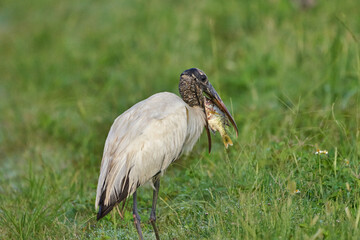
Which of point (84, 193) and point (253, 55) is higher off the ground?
point (253, 55)

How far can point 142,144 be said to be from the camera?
3.71m

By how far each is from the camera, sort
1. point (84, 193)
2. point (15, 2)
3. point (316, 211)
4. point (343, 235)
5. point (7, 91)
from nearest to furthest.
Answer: point (343, 235) → point (316, 211) → point (84, 193) → point (7, 91) → point (15, 2)

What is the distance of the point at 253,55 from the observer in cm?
709

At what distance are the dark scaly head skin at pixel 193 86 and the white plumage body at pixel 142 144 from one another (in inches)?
11.0

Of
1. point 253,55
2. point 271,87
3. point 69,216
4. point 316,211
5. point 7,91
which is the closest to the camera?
point 316,211

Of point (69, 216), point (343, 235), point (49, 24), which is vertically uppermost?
point (49, 24)

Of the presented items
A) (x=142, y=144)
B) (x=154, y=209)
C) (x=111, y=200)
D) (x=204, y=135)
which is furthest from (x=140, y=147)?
(x=204, y=135)

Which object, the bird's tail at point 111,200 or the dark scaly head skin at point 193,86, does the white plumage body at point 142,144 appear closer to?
the bird's tail at point 111,200

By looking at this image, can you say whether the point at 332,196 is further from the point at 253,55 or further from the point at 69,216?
the point at 253,55

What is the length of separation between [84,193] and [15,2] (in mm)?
8692

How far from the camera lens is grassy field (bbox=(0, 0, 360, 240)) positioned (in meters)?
3.74

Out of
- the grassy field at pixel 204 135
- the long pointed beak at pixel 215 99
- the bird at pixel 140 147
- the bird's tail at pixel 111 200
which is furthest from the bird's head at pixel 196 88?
the bird's tail at pixel 111 200

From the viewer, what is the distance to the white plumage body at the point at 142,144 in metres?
3.68

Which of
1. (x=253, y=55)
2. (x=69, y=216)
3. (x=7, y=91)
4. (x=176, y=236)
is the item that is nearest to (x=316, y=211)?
(x=176, y=236)
